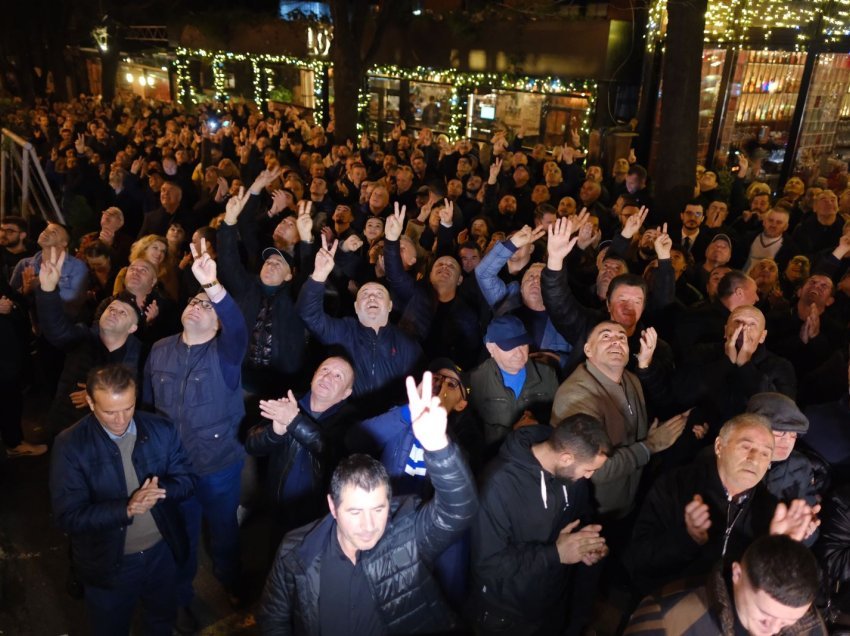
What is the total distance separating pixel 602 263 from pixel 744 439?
270 centimetres

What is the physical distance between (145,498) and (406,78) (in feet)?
57.2

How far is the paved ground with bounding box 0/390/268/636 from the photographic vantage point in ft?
13.3

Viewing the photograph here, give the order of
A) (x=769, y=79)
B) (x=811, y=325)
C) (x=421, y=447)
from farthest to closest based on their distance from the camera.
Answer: (x=769, y=79) < (x=811, y=325) < (x=421, y=447)

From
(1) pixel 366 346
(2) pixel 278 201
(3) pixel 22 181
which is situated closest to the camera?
(1) pixel 366 346

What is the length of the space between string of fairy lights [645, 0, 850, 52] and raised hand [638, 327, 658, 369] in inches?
382

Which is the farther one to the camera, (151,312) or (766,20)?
(766,20)

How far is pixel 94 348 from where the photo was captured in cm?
441

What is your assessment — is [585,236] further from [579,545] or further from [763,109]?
[763,109]

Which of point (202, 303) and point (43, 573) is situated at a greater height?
point (202, 303)

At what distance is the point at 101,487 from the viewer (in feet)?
10.6

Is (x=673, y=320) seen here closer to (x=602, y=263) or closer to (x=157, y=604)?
(x=602, y=263)

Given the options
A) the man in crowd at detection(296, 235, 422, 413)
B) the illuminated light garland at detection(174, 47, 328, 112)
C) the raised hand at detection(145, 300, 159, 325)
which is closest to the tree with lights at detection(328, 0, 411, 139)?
the illuminated light garland at detection(174, 47, 328, 112)

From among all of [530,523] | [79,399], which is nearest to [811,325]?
→ [530,523]

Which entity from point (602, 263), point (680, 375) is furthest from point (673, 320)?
point (680, 375)
